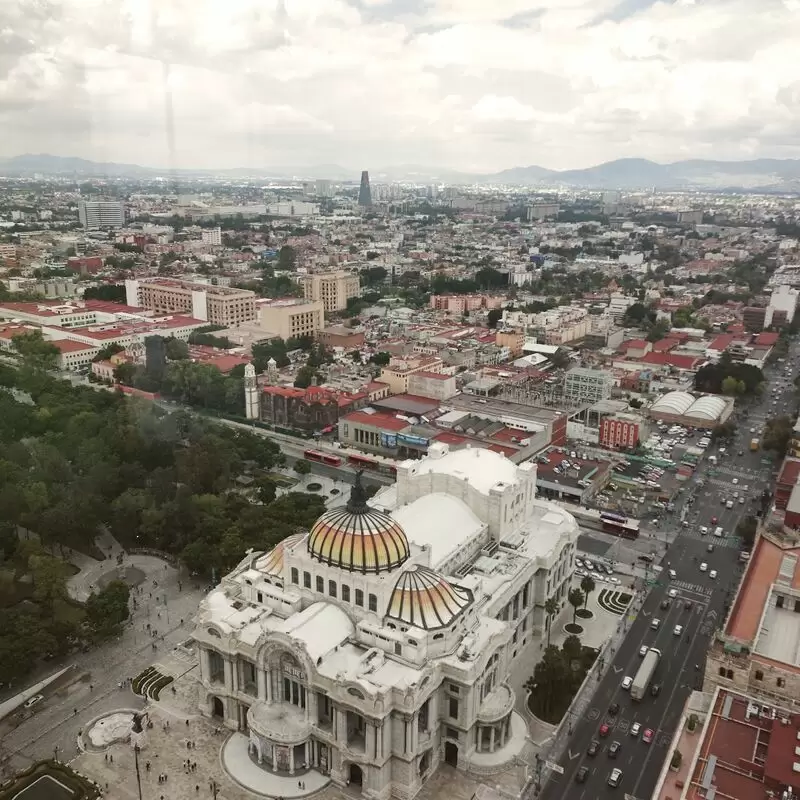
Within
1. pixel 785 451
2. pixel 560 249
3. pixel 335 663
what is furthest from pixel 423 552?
pixel 560 249

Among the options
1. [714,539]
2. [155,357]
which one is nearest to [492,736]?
[714,539]

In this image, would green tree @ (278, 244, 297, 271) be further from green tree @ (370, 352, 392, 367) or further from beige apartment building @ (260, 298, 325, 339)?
green tree @ (370, 352, 392, 367)

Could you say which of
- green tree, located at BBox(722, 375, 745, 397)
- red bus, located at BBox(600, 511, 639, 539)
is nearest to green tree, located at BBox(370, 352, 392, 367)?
green tree, located at BBox(722, 375, 745, 397)

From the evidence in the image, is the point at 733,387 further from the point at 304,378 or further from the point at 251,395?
the point at 251,395

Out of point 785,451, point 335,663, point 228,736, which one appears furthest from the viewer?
point 785,451

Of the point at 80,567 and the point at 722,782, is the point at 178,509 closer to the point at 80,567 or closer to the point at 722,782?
the point at 80,567

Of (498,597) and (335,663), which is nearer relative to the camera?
(335,663)
